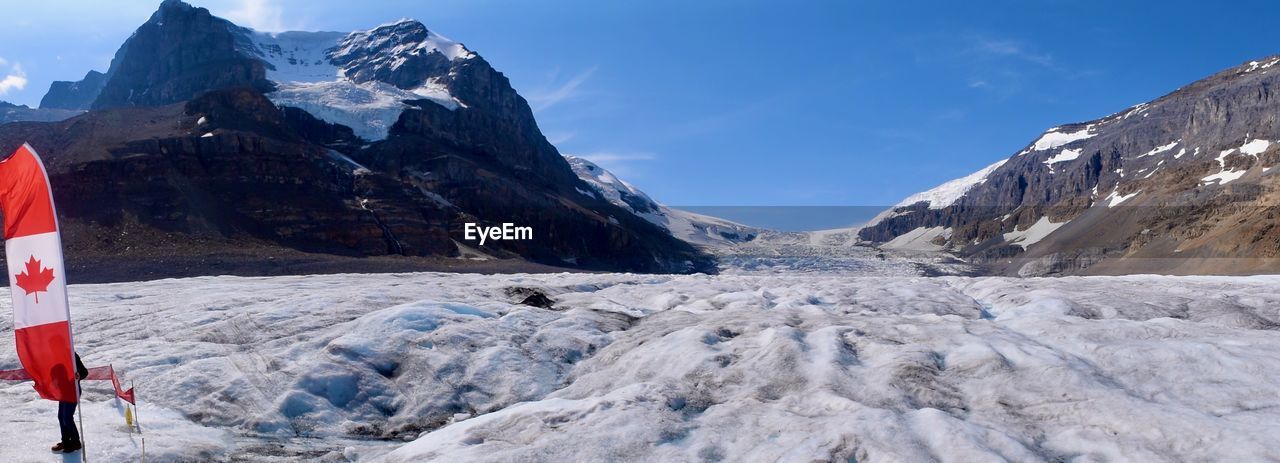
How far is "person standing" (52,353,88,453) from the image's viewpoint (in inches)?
401

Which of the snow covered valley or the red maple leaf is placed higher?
the red maple leaf

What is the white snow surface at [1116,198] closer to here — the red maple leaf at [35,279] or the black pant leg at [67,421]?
the black pant leg at [67,421]

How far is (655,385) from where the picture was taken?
44.0 feet

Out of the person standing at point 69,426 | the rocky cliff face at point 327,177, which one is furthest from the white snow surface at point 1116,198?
the person standing at point 69,426

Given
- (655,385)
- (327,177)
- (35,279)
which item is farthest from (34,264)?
(327,177)

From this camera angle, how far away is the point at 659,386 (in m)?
13.3

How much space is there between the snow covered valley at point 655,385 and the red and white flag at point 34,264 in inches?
78.1

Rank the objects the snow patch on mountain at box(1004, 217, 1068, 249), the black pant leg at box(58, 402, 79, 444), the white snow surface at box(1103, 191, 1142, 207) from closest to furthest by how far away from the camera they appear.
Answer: the black pant leg at box(58, 402, 79, 444), the white snow surface at box(1103, 191, 1142, 207), the snow patch on mountain at box(1004, 217, 1068, 249)

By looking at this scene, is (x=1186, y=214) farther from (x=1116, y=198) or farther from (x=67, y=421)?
(x=67, y=421)

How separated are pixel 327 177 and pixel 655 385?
306 ft

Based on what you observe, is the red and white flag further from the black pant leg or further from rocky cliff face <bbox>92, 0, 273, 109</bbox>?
rocky cliff face <bbox>92, 0, 273, 109</bbox>

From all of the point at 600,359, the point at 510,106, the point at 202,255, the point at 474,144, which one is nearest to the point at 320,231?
the point at 202,255

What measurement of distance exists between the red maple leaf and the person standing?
4.40ft

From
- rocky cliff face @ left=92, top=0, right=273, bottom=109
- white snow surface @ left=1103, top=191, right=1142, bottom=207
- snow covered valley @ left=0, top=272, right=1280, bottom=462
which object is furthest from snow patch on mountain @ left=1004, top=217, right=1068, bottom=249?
rocky cliff face @ left=92, top=0, right=273, bottom=109
